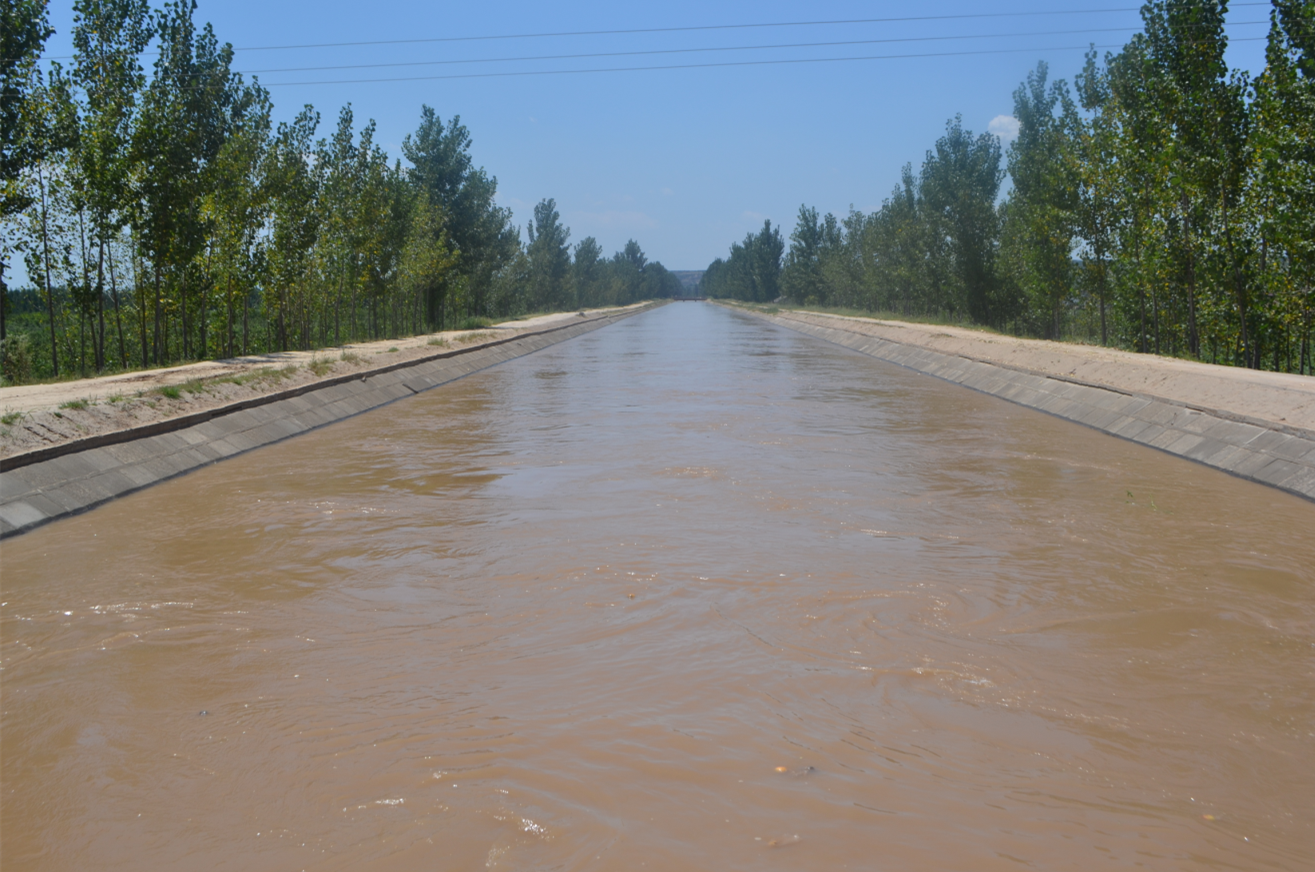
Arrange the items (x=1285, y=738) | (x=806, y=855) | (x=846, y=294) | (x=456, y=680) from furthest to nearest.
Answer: (x=846, y=294) → (x=456, y=680) → (x=1285, y=738) → (x=806, y=855)

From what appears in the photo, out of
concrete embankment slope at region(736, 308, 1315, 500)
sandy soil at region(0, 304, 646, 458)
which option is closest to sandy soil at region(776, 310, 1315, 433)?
concrete embankment slope at region(736, 308, 1315, 500)

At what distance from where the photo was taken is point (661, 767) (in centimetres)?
437

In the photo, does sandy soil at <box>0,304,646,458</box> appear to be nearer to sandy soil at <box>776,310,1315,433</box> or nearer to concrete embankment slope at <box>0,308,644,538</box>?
concrete embankment slope at <box>0,308,644,538</box>

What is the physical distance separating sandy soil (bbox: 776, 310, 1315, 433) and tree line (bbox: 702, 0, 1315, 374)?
8.09 feet

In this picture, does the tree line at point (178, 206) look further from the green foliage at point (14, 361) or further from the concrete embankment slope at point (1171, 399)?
the concrete embankment slope at point (1171, 399)

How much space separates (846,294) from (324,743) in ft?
255

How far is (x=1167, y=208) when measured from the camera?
83.1ft

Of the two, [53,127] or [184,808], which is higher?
[53,127]

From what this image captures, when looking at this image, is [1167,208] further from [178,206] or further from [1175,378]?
[178,206]

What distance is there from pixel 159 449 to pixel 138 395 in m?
2.74

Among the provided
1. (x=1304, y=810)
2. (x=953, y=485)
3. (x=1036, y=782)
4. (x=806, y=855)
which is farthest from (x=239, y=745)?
(x=953, y=485)

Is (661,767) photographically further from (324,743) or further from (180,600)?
(180,600)

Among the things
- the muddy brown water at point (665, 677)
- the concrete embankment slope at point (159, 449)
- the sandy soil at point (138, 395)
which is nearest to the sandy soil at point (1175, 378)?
the muddy brown water at point (665, 677)

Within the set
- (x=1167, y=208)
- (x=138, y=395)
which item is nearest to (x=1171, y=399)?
(x=1167, y=208)
